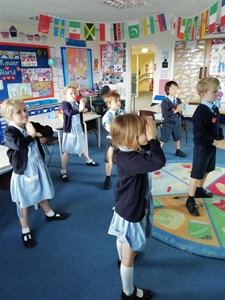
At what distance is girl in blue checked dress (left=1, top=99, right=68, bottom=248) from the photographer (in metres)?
1.73

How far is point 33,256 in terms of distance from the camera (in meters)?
1.90

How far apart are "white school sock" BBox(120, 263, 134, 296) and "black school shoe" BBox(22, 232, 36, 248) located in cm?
98

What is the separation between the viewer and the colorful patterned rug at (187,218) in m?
1.96

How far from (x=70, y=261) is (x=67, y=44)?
5.80 meters

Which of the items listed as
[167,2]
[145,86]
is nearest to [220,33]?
[167,2]

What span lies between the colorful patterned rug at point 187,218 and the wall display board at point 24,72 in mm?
3917

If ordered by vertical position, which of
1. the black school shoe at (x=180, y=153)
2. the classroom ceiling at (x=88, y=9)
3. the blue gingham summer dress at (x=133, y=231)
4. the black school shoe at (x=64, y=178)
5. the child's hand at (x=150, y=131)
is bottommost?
the black school shoe at (x=64, y=178)

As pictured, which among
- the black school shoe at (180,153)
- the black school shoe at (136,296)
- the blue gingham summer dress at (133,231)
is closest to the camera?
the blue gingham summer dress at (133,231)

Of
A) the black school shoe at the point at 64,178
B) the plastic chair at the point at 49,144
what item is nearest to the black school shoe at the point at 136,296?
the black school shoe at the point at 64,178

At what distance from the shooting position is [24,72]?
206 inches

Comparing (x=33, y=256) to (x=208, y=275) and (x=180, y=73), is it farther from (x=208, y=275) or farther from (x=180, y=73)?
(x=180, y=73)

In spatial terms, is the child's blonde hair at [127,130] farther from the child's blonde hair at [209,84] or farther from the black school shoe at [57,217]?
the black school shoe at [57,217]

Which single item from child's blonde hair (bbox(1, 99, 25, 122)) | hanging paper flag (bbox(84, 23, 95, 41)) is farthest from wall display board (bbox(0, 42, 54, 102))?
child's blonde hair (bbox(1, 99, 25, 122))

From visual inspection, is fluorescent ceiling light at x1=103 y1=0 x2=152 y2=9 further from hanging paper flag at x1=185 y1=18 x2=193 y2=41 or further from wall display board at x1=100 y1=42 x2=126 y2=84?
wall display board at x1=100 y1=42 x2=126 y2=84
